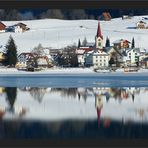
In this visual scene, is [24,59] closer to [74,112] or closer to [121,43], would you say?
[121,43]

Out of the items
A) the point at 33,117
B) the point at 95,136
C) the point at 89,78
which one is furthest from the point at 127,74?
the point at 95,136

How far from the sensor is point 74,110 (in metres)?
5.77

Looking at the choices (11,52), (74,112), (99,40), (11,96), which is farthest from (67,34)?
(74,112)

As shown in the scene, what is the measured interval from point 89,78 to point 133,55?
122 centimetres

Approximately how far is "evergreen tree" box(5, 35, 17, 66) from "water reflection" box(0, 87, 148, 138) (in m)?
1.11

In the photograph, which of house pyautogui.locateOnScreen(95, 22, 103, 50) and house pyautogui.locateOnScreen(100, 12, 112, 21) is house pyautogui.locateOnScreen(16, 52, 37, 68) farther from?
house pyautogui.locateOnScreen(100, 12, 112, 21)

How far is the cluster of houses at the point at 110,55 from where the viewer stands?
10242 millimetres

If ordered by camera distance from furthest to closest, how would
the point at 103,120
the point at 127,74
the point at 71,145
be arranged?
the point at 127,74
the point at 103,120
the point at 71,145

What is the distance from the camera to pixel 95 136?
416cm

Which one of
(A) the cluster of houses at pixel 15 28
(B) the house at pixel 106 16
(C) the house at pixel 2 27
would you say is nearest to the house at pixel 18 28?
(A) the cluster of houses at pixel 15 28

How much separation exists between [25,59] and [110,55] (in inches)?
60.0

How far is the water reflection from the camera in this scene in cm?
453

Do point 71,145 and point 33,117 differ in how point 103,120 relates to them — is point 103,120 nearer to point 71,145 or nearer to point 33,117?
point 33,117

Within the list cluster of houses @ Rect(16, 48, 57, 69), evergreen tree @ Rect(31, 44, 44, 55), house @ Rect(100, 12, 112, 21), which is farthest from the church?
house @ Rect(100, 12, 112, 21)
